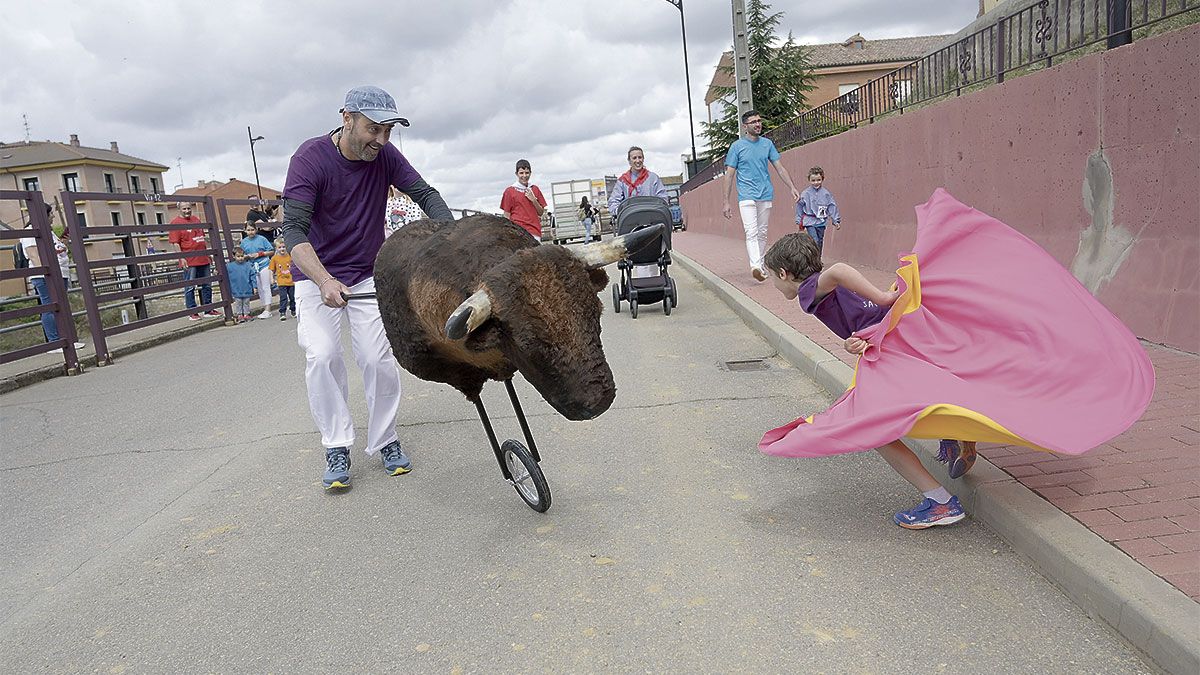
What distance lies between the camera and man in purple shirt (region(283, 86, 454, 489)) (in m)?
4.27

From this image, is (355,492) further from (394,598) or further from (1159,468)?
(1159,468)

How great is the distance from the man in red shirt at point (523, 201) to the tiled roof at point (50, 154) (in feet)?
225

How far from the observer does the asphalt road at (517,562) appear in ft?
9.34

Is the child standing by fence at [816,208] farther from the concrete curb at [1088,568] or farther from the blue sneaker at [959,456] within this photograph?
the blue sneaker at [959,456]

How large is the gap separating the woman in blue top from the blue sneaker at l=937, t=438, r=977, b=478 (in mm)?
13771

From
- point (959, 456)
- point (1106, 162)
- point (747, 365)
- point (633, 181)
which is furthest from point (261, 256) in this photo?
point (959, 456)

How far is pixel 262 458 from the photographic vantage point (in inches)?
217

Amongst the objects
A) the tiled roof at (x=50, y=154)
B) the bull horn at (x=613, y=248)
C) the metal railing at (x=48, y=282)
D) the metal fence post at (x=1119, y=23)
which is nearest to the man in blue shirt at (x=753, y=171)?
the metal fence post at (x=1119, y=23)

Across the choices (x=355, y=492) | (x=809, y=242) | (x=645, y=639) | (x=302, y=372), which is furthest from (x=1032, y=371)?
(x=302, y=372)

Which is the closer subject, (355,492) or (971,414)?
(971,414)

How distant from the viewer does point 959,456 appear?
3729 millimetres

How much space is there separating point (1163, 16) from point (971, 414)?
426 cm

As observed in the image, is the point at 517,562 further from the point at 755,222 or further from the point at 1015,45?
the point at 755,222

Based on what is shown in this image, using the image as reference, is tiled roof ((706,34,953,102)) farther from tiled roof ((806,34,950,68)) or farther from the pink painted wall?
the pink painted wall
